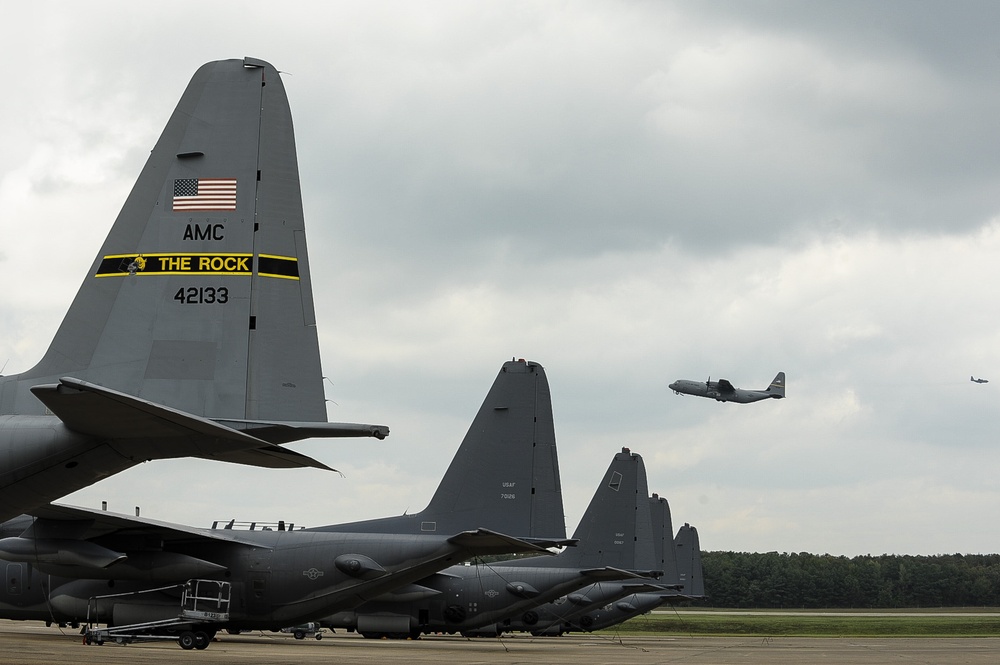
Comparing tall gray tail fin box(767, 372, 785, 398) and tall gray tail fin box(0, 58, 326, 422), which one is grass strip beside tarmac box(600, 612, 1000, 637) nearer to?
tall gray tail fin box(767, 372, 785, 398)

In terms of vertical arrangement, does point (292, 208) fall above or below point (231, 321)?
above

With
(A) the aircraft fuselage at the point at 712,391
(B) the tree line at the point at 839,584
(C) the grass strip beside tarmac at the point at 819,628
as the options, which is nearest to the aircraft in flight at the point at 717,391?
(A) the aircraft fuselage at the point at 712,391

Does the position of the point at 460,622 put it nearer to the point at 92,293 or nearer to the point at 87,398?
the point at 92,293

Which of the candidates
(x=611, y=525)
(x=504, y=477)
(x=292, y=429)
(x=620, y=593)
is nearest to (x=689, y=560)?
(x=620, y=593)

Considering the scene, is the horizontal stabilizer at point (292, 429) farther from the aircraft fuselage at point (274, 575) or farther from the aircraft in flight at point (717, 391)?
the aircraft in flight at point (717, 391)

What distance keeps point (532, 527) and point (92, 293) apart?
677 inches

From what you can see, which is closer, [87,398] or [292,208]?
[87,398]

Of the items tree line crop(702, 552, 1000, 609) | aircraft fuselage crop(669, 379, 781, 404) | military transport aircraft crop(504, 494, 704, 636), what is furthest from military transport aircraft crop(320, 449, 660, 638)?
tree line crop(702, 552, 1000, 609)

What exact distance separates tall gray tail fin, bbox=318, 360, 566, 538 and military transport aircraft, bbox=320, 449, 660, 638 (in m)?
3.76

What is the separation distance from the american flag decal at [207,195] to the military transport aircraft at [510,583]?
67.2 feet

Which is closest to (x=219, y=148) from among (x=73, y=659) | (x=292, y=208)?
(x=292, y=208)

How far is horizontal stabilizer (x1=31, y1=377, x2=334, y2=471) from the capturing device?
9.73 meters

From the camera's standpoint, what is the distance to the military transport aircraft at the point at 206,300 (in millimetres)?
11977

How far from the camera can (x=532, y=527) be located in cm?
2759
